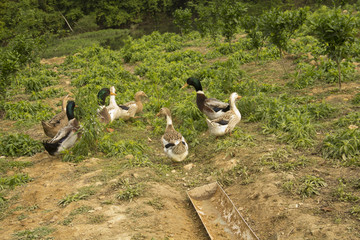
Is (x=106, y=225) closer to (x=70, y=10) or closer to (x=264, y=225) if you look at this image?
(x=264, y=225)

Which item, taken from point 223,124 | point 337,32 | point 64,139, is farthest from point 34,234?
point 337,32

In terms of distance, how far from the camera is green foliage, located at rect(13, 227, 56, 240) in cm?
494

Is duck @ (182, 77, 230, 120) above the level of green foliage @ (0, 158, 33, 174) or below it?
above

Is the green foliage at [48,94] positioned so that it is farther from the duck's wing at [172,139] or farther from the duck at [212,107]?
the duck's wing at [172,139]

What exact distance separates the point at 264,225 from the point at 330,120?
3934mm

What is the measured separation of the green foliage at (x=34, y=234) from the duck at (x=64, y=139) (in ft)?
9.43

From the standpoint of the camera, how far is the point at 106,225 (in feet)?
17.3

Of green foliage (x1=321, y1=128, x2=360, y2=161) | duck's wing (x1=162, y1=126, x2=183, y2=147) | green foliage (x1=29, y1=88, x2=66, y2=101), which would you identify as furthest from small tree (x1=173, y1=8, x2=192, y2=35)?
green foliage (x1=321, y1=128, x2=360, y2=161)

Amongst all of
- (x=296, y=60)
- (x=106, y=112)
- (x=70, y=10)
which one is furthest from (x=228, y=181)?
(x=70, y=10)

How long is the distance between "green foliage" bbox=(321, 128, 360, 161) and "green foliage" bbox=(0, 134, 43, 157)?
21.8ft

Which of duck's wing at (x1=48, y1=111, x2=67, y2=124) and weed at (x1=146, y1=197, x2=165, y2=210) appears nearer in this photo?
weed at (x1=146, y1=197, x2=165, y2=210)

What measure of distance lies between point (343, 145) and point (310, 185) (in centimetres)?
129

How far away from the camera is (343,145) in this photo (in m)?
6.43

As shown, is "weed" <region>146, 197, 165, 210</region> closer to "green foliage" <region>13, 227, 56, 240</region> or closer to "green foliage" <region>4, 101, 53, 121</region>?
"green foliage" <region>13, 227, 56, 240</region>
